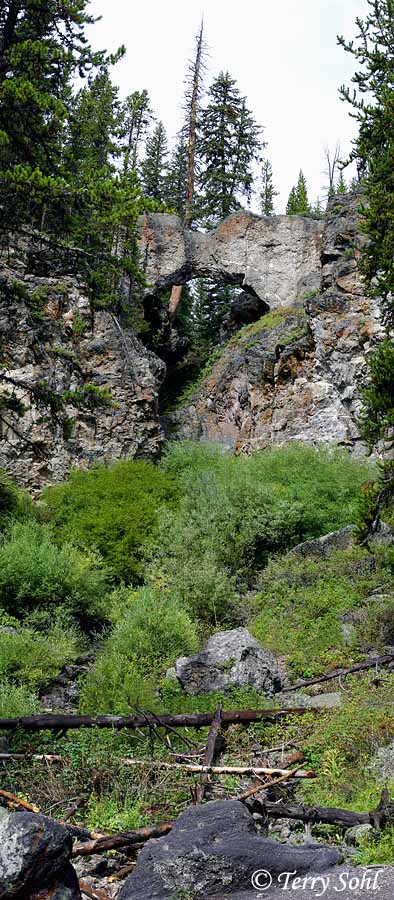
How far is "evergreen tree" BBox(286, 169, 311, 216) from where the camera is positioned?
46.8m

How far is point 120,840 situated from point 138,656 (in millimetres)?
6399

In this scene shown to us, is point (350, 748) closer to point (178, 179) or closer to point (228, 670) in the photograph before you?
point (228, 670)

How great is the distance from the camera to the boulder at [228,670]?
10922 millimetres

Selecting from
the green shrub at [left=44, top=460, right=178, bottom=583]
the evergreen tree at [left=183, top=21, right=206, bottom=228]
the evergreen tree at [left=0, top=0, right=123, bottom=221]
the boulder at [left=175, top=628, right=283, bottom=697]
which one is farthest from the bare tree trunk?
the boulder at [left=175, top=628, right=283, bottom=697]

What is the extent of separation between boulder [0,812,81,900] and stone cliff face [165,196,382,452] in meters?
20.1

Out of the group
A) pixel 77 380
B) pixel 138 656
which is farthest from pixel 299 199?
pixel 138 656

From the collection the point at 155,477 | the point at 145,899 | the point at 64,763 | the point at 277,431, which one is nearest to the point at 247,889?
the point at 145,899

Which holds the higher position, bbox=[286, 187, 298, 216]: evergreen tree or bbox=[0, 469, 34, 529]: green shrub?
bbox=[286, 187, 298, 216]: evergreen tree

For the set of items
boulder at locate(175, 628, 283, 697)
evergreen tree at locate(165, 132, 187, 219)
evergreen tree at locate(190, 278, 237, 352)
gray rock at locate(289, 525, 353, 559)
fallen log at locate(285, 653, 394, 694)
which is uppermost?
evergreen tree at locate(165, 132, 187, 219)

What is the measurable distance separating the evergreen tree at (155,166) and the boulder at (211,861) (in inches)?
→ 1623

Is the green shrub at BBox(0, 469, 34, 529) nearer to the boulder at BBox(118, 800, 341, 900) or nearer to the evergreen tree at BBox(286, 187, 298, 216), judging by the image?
the boulder at BBox(118, 800, 341, 900)

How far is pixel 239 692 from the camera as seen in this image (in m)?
10.6

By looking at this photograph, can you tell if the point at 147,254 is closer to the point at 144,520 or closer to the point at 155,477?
the point at 155,477

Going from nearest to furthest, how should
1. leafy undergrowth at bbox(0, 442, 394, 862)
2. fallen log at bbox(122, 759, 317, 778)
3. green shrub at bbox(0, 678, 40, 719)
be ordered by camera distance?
fallen log at bbox(122, 759, 317, 778)
leafy undergrowth at bbox(0, 442, 394, 862)
green shrub at bbox(0, 678, 40, 719)
